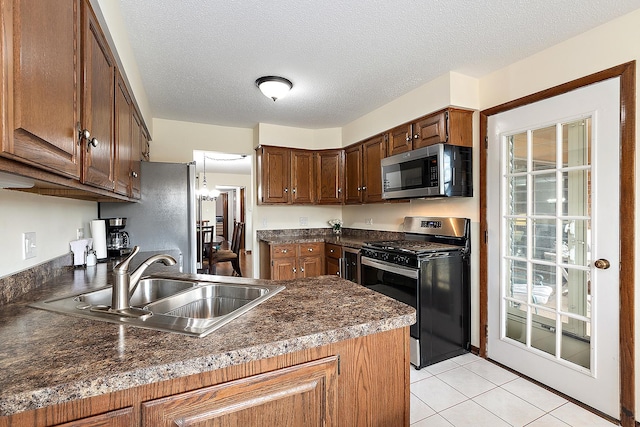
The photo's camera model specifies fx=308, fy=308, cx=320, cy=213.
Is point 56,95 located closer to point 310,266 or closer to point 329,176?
point 310,266

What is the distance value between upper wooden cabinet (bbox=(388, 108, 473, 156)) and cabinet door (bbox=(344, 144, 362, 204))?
0.92 meters

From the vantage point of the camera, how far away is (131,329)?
2.97 feet

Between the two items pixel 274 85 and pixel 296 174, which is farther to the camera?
pixel 296 174

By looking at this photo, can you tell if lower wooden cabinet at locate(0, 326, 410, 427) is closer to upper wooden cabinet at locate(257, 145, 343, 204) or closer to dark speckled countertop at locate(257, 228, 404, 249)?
dark speckled countertop at locate(257, 228, 404, 249)

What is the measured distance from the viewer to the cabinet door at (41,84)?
0.64m

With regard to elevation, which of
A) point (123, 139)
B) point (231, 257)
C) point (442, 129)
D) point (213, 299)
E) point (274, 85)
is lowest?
point (231, 257)

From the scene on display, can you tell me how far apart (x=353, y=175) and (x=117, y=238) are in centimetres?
265

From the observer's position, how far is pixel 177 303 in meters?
1.33

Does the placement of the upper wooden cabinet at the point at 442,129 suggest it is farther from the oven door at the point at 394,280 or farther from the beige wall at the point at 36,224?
the beige wall at the point at 36,224

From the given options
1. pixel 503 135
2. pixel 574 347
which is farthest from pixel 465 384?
pixel 503 135

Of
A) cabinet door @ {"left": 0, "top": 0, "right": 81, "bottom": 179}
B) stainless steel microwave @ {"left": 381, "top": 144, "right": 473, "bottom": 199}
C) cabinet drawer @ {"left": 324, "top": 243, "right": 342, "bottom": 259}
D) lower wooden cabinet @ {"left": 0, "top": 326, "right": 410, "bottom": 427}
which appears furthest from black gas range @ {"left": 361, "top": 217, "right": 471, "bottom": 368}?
cabinet door @ {"left": 0, "top": 0, "right": 81, "bottom": 179}

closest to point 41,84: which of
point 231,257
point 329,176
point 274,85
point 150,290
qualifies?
point 150,290

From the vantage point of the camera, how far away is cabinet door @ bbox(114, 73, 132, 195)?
1619 millimetres

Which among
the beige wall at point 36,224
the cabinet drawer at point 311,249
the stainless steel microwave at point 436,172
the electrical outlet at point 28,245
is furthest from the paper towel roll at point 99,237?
the stainless steel microwave at point 436,172
